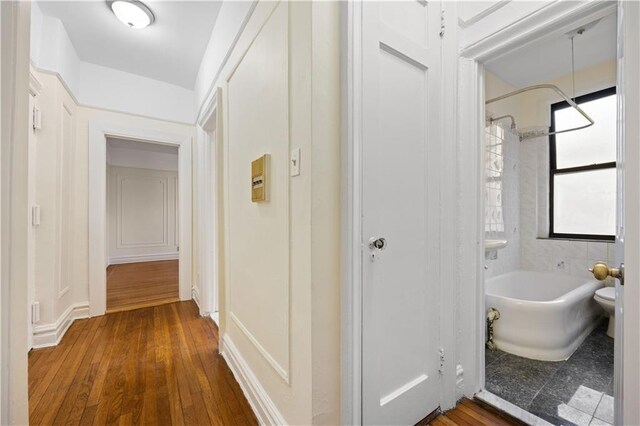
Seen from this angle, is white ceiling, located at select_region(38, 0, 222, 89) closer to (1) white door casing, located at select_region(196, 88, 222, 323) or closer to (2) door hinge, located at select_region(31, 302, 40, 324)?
(1) white door casing, located at select_region(196, 88, 222, 323)

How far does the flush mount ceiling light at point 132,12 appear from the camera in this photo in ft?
6.52

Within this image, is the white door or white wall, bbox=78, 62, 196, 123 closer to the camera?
the white door

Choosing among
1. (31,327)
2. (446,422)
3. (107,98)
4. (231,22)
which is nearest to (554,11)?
(231,22)

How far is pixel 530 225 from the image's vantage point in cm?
318

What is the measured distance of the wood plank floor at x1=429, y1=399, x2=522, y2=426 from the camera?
1.34 m

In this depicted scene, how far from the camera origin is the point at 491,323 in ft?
7.21

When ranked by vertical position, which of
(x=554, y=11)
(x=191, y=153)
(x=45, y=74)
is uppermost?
(x=45, y=74)

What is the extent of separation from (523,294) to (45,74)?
5.10 metres

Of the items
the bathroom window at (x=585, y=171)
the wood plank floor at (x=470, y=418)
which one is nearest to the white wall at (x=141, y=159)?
the wood plank floor at (x=470, y=418)

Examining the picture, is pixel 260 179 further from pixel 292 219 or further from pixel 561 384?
pixel 561 384

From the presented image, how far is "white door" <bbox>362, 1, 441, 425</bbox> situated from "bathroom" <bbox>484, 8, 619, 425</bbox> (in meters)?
0.78

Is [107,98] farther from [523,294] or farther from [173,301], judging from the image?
[523,294]

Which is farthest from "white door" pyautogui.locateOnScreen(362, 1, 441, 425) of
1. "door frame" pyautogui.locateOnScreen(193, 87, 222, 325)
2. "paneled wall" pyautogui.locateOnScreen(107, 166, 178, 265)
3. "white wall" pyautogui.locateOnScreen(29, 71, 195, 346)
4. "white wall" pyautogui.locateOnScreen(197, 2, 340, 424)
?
"paneled wall" pyautogui.locateOnScreen(107, 166, 178, 265)

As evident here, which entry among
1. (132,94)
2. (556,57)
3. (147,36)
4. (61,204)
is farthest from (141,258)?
(556,57)
